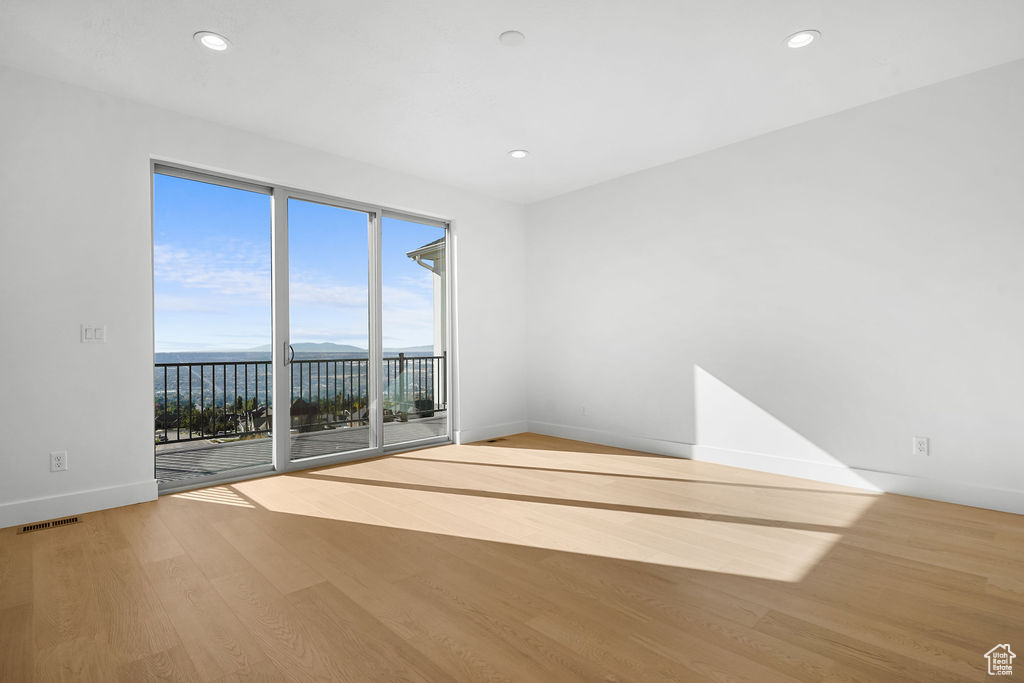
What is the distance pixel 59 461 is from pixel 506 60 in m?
3.66

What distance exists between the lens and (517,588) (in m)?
2.17

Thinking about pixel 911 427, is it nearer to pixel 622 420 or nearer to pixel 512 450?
pixel 622 420

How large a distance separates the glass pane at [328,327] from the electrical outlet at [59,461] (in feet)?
4.73

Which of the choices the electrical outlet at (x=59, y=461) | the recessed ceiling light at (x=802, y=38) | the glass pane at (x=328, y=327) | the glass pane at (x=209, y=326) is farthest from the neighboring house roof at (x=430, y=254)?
the recessed ceiling light at (x=802, y=38)

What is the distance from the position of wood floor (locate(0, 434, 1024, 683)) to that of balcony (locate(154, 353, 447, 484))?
0.82 m

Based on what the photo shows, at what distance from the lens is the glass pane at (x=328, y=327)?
430cm

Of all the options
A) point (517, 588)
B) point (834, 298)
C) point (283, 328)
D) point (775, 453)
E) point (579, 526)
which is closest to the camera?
point (517, 588)

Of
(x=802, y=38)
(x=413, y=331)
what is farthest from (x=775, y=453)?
(x=413, y=331)

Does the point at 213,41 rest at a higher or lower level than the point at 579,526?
higher

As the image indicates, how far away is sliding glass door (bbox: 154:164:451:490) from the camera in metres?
3.84

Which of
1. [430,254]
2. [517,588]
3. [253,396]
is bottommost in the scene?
[517,588]

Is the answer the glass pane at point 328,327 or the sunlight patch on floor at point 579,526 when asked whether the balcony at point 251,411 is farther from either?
the sunlight patch on floor at point 579,526

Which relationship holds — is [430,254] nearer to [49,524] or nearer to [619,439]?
[619,439]

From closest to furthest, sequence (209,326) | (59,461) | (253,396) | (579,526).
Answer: (579,526)
(59,461)
(209,326)
(253,396)
